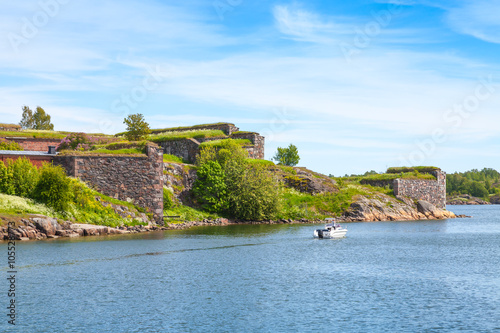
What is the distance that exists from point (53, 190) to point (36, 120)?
80.7 metres

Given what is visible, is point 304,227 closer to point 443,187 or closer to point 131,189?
point 131,189

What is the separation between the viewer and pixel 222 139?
90.1 metres

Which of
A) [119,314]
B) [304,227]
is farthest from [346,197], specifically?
[119,314]

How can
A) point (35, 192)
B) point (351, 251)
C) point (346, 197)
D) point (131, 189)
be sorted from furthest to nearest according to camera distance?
point (346, 197), point (131, 189), point (35, 192), point (351, 251)

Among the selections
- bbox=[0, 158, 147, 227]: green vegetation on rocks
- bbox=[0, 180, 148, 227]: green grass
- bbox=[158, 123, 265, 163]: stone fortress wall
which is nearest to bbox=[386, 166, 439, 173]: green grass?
bbox=[158, 123, 265, 163]: stone fortress wall

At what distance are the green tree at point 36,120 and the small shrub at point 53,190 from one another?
7586 cm

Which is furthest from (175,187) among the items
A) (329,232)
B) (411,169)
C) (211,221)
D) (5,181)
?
(411,169)

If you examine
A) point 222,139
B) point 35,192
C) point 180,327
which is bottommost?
point 180,327

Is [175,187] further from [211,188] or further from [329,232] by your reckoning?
[329,232]

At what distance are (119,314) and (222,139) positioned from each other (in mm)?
67193

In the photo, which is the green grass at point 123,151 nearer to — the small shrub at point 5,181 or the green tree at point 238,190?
the small shrub at point 5,181

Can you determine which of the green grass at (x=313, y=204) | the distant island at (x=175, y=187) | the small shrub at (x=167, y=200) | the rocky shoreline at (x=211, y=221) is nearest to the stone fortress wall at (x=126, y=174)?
the distant island at (x=175, y=187)

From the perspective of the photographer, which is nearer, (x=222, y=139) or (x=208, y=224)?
(x=208, y=224)

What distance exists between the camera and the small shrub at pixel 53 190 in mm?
52781
